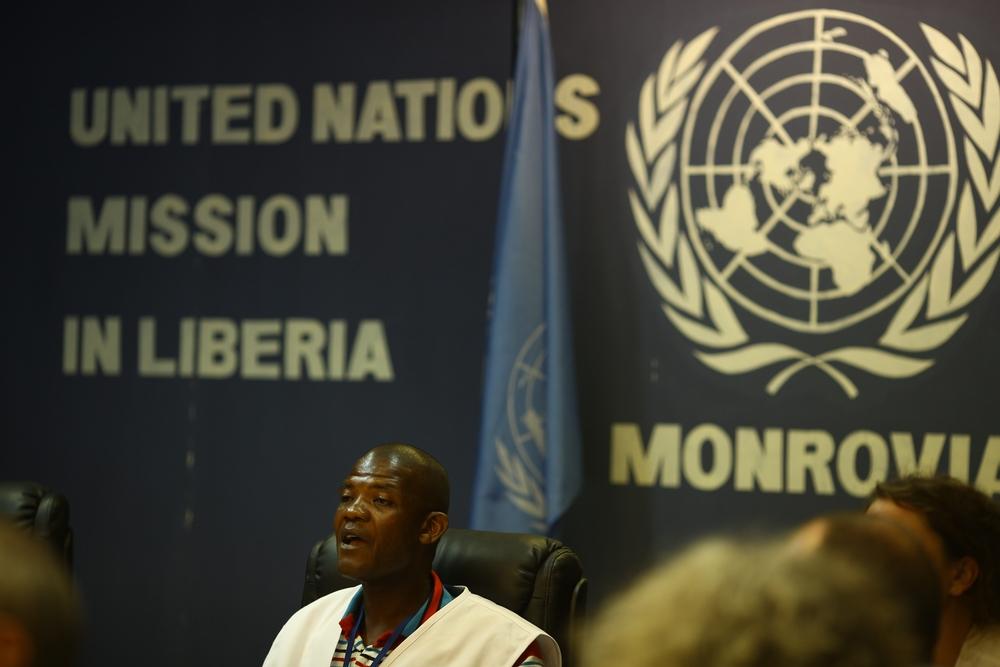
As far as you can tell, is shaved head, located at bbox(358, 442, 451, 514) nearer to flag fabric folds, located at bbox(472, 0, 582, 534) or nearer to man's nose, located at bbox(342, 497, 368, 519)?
man's nose, located at bbox(342, 497, 368, 519)

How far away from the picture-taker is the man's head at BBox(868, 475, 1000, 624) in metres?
2.00

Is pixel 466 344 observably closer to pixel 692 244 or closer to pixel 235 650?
pixel 692 244

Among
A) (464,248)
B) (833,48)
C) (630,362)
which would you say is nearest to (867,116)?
(833,48)

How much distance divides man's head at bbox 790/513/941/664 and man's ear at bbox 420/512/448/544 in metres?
1.76

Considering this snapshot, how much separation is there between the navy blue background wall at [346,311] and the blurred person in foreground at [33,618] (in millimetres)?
3038

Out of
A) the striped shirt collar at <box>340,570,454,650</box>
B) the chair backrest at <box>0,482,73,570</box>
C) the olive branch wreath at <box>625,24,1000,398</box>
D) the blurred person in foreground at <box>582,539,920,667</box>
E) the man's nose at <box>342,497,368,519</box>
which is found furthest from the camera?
the olive branch wreath at <box>625,24,1000,398</box>

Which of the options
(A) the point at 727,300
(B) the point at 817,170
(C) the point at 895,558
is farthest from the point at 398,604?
(B) the point at 817,170

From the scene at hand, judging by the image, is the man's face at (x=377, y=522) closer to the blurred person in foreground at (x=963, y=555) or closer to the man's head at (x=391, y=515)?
the man's head at (x=391, y=515)

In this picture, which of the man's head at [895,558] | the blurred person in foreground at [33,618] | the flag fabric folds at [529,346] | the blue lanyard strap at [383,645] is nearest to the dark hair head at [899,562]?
the man's head at [895,558]

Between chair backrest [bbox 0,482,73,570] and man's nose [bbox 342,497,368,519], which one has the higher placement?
man's nose [bbox 342,497,368,519]

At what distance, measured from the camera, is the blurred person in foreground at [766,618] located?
83 centimetres

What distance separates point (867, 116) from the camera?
3.70 meters

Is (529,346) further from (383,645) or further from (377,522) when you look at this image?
(383,645)

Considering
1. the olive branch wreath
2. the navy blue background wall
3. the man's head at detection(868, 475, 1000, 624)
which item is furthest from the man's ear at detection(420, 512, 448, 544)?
the olive branch wreath
